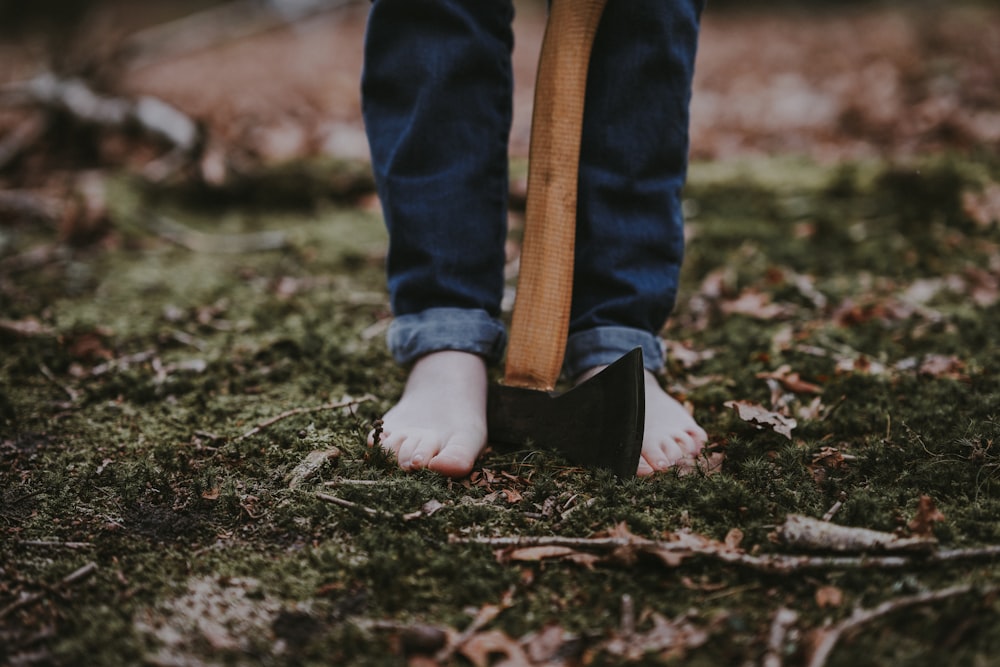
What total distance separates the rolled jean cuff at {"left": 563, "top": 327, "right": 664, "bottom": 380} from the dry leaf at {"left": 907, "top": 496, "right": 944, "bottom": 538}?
22.8 inches

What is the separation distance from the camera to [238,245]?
9.07 ft

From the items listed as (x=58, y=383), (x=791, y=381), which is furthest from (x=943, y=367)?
(x=58, y=383)

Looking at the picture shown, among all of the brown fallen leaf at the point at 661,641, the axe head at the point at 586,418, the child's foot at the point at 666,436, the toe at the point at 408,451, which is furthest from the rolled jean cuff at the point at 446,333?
the brown fallen leaf at the point at 661,641

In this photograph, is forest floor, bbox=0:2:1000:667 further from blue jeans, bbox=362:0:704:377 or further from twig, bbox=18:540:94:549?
blue jeans, bbox=362:0:704:377

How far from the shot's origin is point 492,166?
1.55m

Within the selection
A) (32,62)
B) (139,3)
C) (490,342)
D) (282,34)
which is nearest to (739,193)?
(490,342)

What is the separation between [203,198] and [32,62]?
4602 millimetres

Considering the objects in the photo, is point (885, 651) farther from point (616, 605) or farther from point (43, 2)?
point (43, 2)

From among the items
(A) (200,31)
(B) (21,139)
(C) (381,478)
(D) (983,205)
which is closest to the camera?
(C) (381,478)

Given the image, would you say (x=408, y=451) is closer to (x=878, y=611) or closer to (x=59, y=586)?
(x=59, y=586)

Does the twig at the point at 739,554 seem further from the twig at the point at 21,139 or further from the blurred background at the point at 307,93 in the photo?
the twig at the point at 21,139

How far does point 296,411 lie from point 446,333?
362 mm

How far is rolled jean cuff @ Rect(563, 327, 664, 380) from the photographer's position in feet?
5.02

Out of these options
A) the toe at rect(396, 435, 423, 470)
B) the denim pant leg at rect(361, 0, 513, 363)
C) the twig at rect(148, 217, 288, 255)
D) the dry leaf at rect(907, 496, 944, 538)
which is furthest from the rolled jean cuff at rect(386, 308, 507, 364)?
the twig at rect(148, 217, 288, 255)
